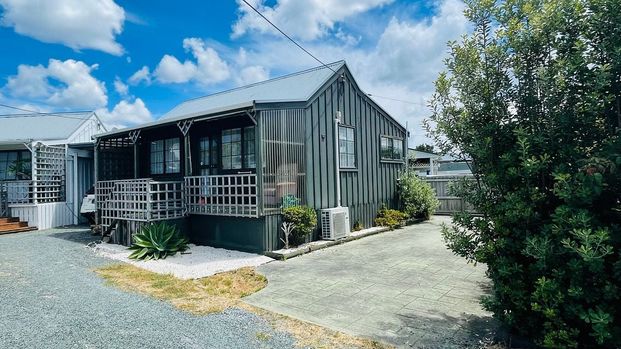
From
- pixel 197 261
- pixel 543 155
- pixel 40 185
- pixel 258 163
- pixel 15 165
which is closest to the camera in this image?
pixel 543 155

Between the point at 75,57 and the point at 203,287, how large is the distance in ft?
55.9

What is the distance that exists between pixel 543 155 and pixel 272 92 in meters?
9.49

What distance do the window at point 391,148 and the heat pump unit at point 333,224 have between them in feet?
12.7

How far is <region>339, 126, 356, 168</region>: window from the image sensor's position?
9.95m

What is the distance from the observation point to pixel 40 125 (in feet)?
52.8

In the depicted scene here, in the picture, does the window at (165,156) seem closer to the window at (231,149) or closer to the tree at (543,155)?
the window at (231,149)

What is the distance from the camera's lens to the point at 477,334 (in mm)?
3496

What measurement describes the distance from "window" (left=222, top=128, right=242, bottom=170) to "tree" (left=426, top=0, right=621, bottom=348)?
21.3ft

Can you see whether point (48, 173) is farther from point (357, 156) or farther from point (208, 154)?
point (357, 156)

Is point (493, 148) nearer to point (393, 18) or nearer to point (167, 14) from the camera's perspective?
point (393, 18)

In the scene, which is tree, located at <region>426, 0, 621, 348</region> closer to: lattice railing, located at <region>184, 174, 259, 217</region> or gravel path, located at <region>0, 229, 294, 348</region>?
gravel path, located at <region>0, 229, 294, 348</region>

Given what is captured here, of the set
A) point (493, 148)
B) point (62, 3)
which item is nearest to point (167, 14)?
point (62, 3)

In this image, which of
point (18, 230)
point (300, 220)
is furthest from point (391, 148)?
point (18, 230)

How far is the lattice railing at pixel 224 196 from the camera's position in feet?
24.5
